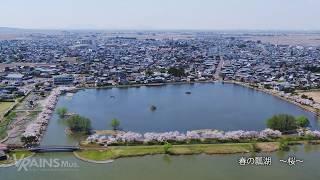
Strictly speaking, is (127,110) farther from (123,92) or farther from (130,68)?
(130,68)

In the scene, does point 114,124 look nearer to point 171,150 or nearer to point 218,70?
point 171,150

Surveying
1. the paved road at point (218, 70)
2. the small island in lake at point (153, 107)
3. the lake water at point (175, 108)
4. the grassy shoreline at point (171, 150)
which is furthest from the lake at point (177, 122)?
the paved road at point (218, 70)

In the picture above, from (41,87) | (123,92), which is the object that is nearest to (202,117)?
(123,92)

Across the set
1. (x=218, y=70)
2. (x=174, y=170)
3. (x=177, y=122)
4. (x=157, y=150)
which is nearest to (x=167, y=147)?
(x=157, y=150)

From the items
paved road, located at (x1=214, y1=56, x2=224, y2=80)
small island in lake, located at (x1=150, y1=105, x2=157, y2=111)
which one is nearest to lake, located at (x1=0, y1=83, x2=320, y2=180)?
small island in lake, located at (x1=150, y1=105, x2=157, y2=111)

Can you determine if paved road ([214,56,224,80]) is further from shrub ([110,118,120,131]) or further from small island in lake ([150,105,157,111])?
shrub ([110,118,120,131])

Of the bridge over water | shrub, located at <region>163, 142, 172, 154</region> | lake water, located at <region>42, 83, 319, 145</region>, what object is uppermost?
shrub, located at <region>163, 142, 172, 154</region>
